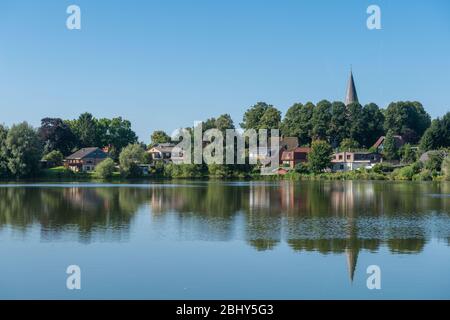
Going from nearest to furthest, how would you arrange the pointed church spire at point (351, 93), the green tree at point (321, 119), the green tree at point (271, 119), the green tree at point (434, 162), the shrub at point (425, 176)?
the shrub at point (425, 176), the green tree at point (434, 162), the green tree at point (321, 119), the green tree at point (271, 119), the pointed church spire at point (351, 93)

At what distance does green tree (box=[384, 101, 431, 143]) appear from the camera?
102562mm

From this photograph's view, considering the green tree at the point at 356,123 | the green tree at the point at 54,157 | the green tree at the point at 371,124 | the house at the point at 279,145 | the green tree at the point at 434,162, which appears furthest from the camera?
the green tree at the point at 371,124

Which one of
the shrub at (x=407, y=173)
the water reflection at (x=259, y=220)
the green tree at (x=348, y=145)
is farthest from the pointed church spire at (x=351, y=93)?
the water reflection at (x=259, y=220)

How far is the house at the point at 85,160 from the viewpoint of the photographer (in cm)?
9107

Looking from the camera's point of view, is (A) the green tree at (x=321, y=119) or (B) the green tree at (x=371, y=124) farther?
(B) the green tree at (x=371, y=124)

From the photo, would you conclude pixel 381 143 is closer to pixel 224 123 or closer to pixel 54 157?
pixel 224 123

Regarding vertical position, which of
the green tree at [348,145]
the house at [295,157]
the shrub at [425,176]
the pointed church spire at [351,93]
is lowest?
the shrub at [425,176]

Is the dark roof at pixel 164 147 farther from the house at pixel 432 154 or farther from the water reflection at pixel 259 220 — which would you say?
the water reflection at pixel 259 220

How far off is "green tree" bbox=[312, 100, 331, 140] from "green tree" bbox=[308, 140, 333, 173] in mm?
15619

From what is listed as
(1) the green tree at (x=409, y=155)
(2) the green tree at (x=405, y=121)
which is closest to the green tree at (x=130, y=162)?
(1) the green tree at (x=409, y=155)

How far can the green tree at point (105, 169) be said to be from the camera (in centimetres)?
7625

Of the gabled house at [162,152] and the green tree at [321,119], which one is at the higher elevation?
the green tree at [321,119]

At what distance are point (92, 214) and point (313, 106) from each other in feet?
251
